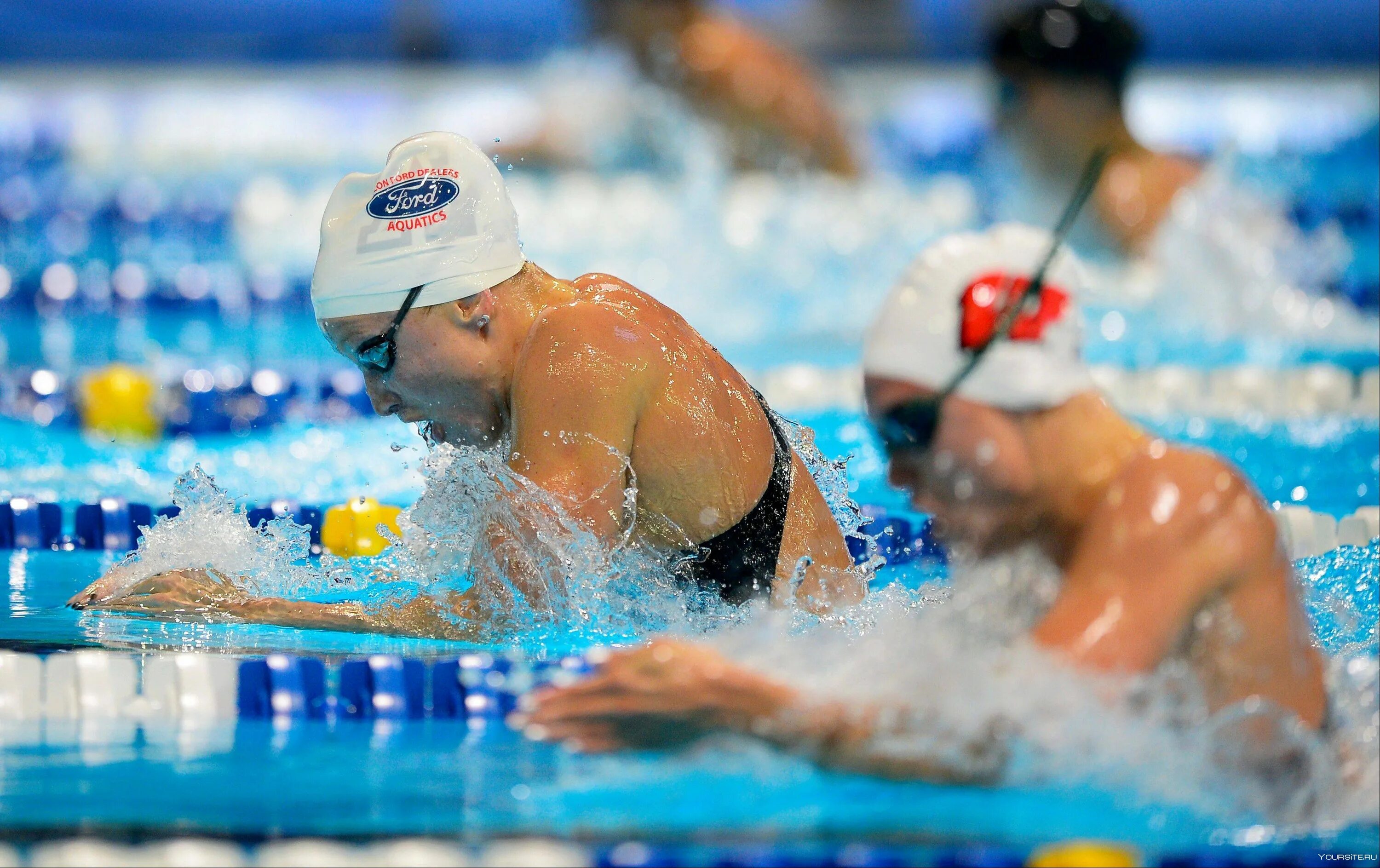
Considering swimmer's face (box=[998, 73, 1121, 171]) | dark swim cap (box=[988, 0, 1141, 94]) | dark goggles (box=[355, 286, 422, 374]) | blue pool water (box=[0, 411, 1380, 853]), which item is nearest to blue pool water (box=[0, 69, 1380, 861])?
blue pool water (box=[0, 411, 1380, 853])

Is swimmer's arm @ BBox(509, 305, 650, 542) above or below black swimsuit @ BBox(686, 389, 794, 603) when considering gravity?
above

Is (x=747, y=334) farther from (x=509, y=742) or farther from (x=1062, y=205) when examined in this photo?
(x=509, y=742)

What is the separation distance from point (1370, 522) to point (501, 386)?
82.5 inches

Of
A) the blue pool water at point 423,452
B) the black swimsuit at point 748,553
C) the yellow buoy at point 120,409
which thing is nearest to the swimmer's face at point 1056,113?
the blue pool water at point 423,452

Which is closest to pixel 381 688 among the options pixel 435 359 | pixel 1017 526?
pixel 435 359

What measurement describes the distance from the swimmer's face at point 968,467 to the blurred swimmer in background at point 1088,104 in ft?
14.8

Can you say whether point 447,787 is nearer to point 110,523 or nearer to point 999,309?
point 999,309

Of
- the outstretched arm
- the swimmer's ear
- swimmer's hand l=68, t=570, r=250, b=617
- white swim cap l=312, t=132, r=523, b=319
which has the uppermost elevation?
white swim cap l=312, t=132, r=523, b=319

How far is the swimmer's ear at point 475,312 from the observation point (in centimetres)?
257

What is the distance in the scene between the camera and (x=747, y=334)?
6184mm

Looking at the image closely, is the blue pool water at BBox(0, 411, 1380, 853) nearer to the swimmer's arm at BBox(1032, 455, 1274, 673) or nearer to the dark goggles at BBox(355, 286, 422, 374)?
the swimmer's arm at BBox(1032, 455, 1274, 673)

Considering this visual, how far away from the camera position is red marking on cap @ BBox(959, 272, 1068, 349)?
70.4 inches

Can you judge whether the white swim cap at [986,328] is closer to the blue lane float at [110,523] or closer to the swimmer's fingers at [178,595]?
the swimmer's fingers at [178,595]

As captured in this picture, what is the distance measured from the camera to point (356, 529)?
345cm
